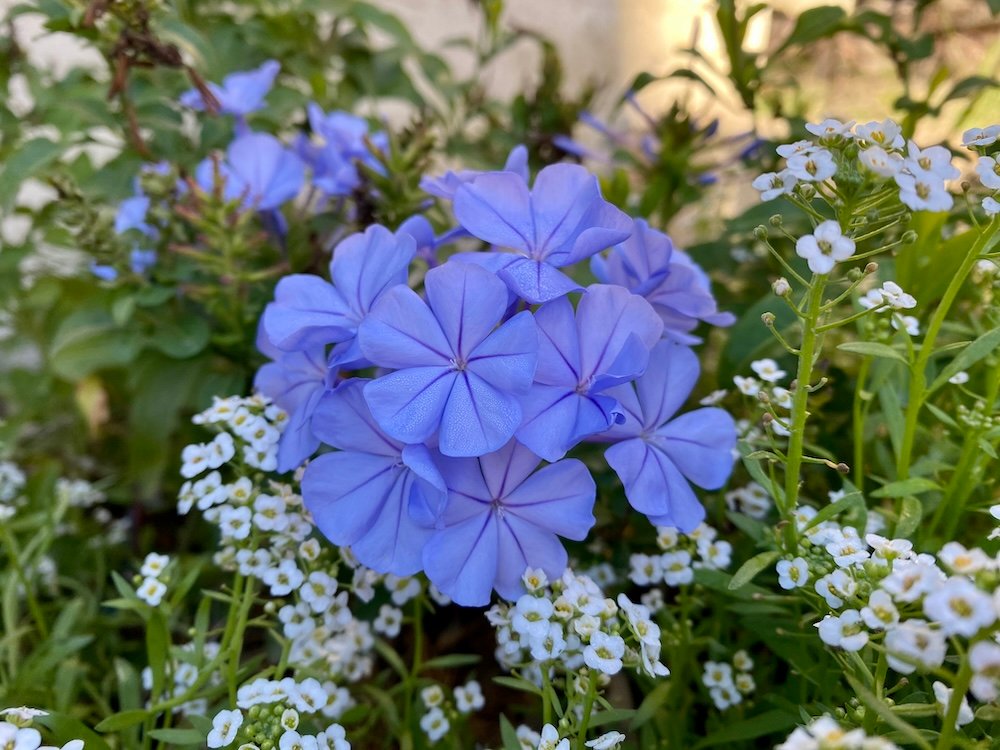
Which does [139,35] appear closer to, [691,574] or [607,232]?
[607,232]

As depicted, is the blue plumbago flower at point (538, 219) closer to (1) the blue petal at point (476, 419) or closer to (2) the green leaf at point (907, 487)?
(1) the blue petal at point (476, 419)

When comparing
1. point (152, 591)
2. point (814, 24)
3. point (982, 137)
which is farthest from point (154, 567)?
point (814, 24)

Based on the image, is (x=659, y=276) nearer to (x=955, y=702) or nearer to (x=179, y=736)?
(x=955, y=702)

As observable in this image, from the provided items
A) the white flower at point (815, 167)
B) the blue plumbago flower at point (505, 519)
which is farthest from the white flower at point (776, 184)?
the blue plumbago flower at point (505, 519)

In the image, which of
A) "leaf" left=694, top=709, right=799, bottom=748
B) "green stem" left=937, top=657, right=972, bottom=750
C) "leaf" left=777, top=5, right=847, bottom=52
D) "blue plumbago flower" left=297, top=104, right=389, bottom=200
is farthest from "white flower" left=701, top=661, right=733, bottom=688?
"leaf" left=777, top=5, right=847, bottom=52

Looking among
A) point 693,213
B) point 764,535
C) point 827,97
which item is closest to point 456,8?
point 693,213
